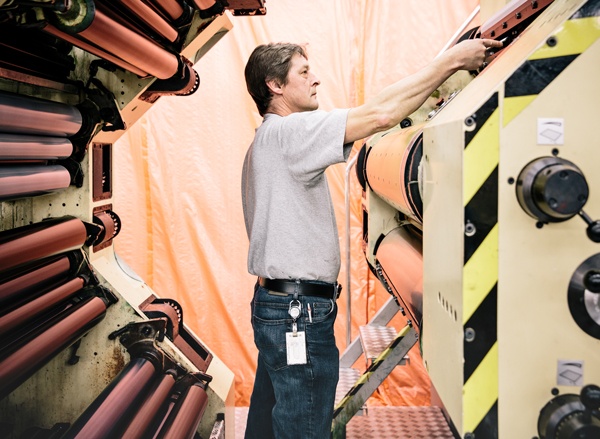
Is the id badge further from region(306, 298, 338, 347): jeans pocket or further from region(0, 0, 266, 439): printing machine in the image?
region(0, 0, 266, 439): printing machine

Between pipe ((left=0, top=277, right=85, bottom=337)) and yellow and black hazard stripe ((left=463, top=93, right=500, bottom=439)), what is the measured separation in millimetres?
1348

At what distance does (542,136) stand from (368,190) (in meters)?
2.48

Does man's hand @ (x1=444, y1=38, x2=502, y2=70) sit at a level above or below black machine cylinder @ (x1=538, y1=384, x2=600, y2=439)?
above

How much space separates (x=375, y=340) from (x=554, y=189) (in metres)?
2.75

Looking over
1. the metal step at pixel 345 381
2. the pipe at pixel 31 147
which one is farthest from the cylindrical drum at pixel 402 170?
the metal step at pixel 345 381

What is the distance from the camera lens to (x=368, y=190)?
3.68 meters

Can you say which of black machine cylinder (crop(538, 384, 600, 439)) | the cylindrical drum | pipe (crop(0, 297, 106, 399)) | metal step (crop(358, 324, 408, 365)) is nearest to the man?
the cylindrical drum

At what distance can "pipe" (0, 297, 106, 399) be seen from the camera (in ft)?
6.01

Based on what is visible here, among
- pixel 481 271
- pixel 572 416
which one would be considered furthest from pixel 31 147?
pixel 572 416

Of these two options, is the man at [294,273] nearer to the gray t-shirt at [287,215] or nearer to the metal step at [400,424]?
the gray t-shirt at [287,215]

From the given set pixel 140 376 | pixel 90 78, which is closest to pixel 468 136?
pixel 140 376

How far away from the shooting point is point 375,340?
3789 millimetres

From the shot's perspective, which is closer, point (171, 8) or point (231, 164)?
point (171, 8)

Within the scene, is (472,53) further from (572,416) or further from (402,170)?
(572,416)
